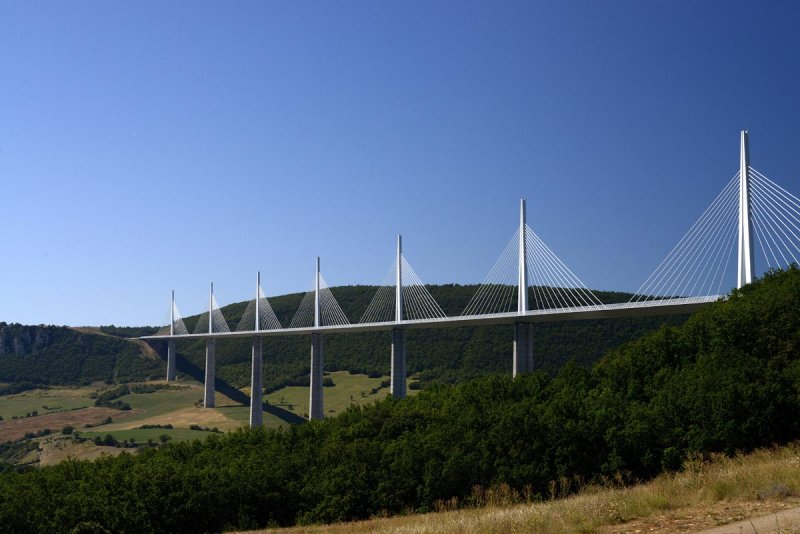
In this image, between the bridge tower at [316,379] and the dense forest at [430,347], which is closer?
the bridge tower at [316,379]

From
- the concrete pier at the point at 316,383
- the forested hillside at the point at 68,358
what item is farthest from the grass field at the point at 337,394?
the forested hillside at the point at 68,358

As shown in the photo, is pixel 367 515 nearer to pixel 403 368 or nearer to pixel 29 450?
pixel 403 368

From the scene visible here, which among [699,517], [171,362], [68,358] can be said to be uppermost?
[68,358]

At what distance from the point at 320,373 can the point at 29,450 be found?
32.3 m

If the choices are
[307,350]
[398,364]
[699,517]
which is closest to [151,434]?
[398,364]

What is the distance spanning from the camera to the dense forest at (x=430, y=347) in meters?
101

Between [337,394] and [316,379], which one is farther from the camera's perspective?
[337,394]

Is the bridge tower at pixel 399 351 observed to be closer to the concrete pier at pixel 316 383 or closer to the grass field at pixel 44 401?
the concrete pier at pixel 316 383

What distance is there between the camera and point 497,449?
2814 cm

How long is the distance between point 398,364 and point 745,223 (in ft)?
137

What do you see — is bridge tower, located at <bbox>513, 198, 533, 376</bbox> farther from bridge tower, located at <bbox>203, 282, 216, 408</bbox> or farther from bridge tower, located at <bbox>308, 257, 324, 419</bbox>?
bridge tower, located at <bbox>203, 282, 216, 408</bbox>

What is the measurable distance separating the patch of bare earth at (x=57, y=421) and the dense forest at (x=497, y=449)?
6956 centimetres

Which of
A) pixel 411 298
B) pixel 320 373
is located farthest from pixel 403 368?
pixel 320 373

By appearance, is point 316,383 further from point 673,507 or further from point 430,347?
point 673,507
